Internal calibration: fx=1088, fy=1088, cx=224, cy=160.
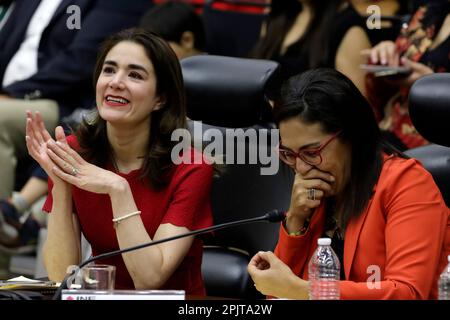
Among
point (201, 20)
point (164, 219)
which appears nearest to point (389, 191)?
point (164, 219)

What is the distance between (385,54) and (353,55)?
0.26 m

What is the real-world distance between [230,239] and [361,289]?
3.48ft

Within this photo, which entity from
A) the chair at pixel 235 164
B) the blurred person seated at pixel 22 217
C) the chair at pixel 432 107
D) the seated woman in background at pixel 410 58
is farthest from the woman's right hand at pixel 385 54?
the blurred person seated at pixel 22 217

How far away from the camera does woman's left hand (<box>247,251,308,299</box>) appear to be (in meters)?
2.41

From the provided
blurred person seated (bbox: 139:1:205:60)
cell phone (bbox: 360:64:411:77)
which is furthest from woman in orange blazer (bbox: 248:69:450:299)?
blurred person seated (bbox: 139:1:205:60)

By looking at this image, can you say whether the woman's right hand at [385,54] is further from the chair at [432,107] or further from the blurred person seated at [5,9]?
the blurred person seated at [5,9]

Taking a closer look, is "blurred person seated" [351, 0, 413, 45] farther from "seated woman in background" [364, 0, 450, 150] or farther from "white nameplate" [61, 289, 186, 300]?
"white nameplate" [61, 289, 186, 300]

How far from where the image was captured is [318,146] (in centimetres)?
262

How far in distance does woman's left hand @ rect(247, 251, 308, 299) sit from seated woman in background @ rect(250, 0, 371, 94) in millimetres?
1897

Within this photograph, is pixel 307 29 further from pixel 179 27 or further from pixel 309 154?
pixel 309 154

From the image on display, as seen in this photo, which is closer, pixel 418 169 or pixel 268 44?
pixel 418 169

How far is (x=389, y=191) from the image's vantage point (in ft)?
8.52

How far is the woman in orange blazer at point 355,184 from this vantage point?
2.54 m

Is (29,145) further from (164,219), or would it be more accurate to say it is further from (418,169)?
(418,169)
